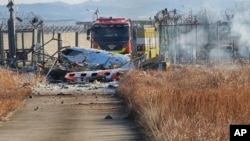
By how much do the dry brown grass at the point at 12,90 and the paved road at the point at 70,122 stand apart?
Answer: 0.32m

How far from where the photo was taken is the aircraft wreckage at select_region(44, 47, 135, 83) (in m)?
38.5

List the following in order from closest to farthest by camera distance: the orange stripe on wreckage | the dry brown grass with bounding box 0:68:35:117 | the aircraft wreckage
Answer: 1. the dry brown grass with bounding box 0:68:35:117
2. the orange stripe on wreckage
3. the aircraft wreckage

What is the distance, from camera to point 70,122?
1969cm

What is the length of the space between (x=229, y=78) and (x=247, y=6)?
79.2ft

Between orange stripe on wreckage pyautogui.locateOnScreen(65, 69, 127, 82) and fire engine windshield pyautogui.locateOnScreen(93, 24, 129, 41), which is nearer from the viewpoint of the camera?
orange stripe on wreckage pyautogui.locateOnScreen(65, 69, 127, 82)

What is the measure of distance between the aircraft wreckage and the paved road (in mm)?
10543

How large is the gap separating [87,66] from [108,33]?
224 inches

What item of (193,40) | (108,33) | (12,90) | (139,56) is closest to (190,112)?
(12,90)

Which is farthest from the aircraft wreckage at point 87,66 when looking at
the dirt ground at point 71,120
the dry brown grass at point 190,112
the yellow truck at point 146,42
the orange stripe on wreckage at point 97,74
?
the dry brown grass at point 190,112

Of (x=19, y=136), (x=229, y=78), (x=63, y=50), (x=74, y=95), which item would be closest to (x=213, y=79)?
(x=229, y=78)

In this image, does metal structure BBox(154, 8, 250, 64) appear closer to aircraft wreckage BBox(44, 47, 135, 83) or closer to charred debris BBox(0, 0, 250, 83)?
charred debris BBox(0, 0, 250, 83)

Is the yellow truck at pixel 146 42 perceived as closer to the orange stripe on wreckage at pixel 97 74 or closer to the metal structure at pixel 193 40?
the metal structure at pixel 193 40

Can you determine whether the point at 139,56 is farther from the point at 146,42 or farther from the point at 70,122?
the point at 70,122

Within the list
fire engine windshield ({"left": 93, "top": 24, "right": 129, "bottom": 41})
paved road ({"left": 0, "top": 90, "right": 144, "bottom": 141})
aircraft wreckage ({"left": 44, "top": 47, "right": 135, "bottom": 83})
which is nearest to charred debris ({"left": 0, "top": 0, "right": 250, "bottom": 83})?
aircraft wreckage ({"left": 44, "top": 47, "right": 135, "bottom": 83})
